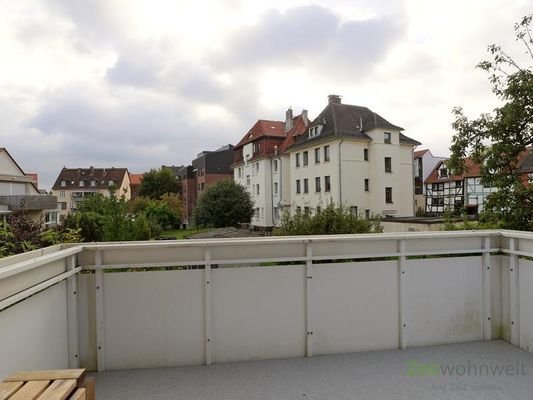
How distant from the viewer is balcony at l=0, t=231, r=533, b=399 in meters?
2.74

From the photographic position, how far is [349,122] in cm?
2831

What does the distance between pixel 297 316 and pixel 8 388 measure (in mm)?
2286

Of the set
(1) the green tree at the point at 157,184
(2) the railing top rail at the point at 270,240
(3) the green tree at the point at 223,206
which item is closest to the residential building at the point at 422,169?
(3) the green tree at the point at 223,206

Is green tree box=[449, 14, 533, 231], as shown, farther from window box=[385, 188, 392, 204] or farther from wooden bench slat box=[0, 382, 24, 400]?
window box=[385, 188, 392, 204]

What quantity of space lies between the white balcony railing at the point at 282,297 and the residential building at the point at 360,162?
72.9 feet

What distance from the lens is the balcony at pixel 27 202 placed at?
90.2 ft

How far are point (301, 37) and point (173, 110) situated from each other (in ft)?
33.4

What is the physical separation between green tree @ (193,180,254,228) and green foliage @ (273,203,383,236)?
25.0 m

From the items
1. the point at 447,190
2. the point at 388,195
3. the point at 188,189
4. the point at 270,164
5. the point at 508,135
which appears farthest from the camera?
the point at 188,189

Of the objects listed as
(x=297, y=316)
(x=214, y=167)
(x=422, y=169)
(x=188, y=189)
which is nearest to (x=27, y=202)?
(x=214, y=167)

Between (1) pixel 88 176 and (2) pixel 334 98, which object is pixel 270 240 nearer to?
(2) pixel 334 98

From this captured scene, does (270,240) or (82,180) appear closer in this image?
(270,240)

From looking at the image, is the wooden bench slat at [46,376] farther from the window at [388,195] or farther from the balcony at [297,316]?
the window at [388,195]

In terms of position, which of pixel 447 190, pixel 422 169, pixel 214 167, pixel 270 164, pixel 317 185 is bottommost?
pixel 447 190
